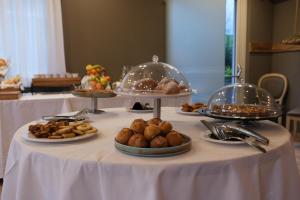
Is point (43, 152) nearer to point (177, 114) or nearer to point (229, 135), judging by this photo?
point (229, 135)

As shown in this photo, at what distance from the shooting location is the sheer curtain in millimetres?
3916

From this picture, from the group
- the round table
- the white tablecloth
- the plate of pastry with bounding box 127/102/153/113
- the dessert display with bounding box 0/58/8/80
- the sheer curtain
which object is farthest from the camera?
the sheer curtain

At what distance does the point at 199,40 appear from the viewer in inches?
178

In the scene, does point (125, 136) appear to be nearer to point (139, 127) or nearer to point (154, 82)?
point (139, 127)

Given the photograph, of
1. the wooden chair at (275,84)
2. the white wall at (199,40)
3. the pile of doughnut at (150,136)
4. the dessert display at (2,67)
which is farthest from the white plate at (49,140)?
the wooden chair at (275,84)

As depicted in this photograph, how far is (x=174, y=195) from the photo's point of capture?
3.08 ft

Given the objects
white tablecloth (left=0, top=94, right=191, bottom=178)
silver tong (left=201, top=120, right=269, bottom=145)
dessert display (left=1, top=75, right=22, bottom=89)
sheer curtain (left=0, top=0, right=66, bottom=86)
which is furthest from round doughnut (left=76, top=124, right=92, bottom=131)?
sheer curtain (left=0, top=0, right=66, bottom=86)

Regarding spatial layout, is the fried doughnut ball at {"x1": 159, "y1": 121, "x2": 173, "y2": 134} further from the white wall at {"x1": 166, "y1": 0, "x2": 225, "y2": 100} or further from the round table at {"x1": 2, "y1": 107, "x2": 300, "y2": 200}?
the white wall at {"x1": 166, "y1": 0, "x2": 225, "y2": 100}

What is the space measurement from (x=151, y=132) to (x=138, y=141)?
0.05 m

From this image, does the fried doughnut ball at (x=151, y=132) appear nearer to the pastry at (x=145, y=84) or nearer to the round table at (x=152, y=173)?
the round table at (x=152, y=173)

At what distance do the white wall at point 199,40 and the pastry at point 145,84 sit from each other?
2.80 meters

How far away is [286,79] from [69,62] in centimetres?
309

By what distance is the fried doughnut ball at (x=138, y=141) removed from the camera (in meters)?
1.02

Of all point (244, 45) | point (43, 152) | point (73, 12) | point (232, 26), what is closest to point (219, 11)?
point (232, 26)
